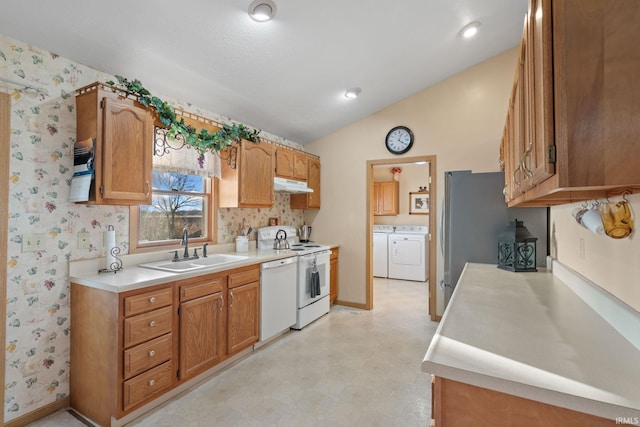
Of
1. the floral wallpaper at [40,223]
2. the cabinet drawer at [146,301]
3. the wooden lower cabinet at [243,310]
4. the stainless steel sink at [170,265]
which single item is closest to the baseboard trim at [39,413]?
the floral wallpaper at [40,223]

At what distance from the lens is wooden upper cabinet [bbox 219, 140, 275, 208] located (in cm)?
320

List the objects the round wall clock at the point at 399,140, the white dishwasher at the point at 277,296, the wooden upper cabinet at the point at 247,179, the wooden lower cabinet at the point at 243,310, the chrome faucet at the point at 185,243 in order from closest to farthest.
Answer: the wooden lower cabinet at the point at 243,310, the chrome faucet at the point at 185,243, the white dishwasher at the point at 277,296, the wooden upper cabinet at the point at 247,179, the round wall clock at the point at 399,140

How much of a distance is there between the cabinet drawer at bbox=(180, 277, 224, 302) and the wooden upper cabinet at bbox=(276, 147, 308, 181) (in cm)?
164

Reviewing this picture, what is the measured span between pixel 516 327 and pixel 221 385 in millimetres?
2185

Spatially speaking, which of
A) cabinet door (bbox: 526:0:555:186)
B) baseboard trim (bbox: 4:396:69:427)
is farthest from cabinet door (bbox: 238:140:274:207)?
cabinet door (bbox: 526:0:555:186)

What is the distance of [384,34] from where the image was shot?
2645 mm

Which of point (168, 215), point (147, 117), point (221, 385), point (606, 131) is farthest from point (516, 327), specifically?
point (168, 215)

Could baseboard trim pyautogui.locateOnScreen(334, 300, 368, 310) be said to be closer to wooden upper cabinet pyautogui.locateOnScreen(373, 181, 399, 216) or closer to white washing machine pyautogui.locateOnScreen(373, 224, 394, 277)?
white washing machine pyautogui.locateOnScreen(373, 224, 394, 277)

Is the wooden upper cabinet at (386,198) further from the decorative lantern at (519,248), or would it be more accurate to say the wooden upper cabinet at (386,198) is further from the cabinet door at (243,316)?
the cabinet door at (243,316)

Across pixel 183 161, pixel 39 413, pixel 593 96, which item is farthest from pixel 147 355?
pixel 593 96

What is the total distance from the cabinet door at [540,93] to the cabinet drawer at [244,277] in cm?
235

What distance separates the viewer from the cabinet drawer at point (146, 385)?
194 centimetres

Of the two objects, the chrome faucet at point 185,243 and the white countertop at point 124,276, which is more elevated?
the chrome faucet at point 185,243

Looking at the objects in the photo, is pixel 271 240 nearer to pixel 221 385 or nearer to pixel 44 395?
pixel 221 385
